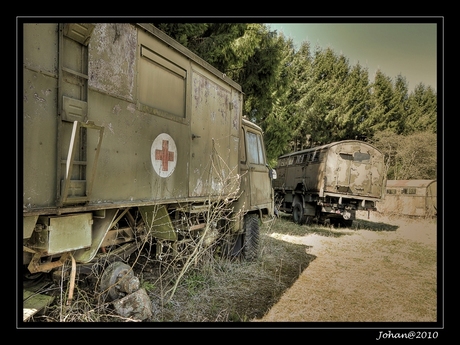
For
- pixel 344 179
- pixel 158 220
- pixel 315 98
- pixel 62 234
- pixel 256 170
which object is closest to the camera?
pixel 62 234

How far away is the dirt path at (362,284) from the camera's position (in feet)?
12.6

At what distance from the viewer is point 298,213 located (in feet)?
39.6

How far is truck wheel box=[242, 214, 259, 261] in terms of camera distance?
5.66 m

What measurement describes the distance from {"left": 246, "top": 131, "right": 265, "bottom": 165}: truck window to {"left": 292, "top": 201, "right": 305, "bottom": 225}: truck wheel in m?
5.97

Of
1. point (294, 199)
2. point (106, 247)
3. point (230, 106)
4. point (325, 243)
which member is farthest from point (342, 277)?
point (294, 199)

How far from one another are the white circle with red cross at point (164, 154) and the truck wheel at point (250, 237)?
105 inches

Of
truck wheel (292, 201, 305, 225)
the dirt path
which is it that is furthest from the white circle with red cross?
truck wheel (292, 201, 305, 225)

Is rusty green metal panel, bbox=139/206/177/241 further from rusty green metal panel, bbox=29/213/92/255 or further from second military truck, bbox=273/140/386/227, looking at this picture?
second military truck, bbox=273/140/386/227

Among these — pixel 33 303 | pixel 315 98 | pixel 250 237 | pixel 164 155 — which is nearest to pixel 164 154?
pixel 164 155

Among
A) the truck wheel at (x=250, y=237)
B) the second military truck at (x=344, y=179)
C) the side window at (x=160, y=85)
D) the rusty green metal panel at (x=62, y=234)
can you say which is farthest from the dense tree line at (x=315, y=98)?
the rusty green metal panel at (x=62, y=234)

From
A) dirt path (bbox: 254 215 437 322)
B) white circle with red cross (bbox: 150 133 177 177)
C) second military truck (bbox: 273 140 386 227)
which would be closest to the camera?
white circle with red cross (bbox: 150 133 177 177)

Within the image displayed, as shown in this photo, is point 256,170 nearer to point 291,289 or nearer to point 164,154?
point 291,289

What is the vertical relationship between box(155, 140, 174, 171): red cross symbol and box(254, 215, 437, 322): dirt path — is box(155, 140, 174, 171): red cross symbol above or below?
above

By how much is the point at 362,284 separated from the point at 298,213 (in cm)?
708
